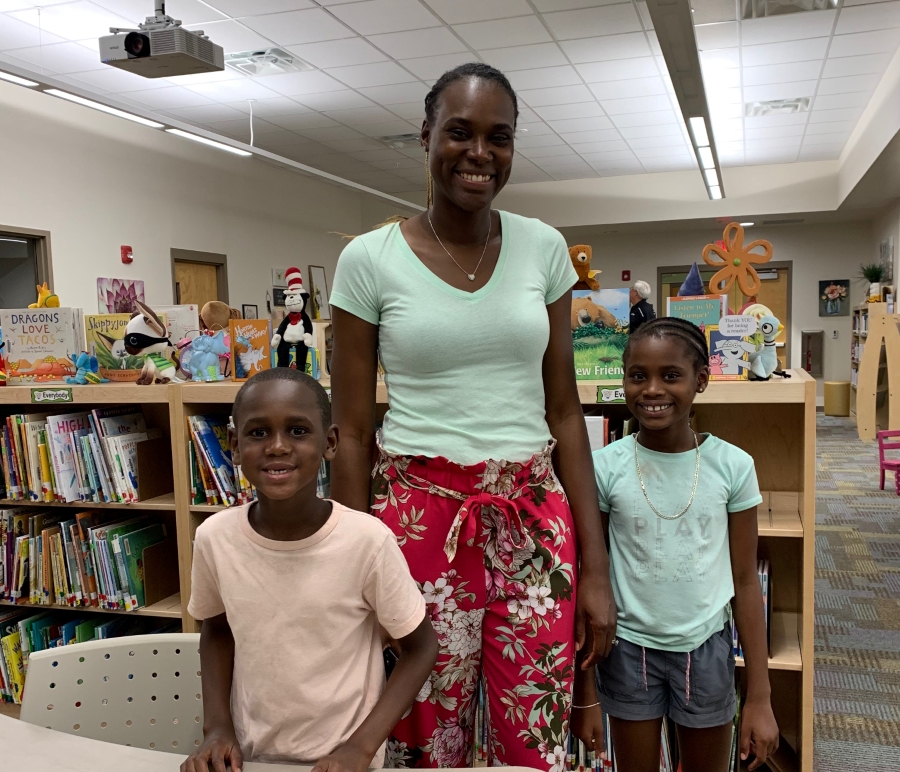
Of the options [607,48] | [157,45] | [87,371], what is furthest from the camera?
[607,48]

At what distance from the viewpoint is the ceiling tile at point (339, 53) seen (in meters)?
5.04

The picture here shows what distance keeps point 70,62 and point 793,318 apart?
31.5ft

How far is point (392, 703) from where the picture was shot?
105 centimetres

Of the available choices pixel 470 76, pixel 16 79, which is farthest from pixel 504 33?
pixel 470 76

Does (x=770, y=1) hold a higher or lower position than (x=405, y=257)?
higher

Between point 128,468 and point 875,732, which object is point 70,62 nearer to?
point 128,468

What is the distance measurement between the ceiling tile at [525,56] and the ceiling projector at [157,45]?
1.95m

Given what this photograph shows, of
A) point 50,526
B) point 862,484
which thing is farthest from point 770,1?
point 50,526

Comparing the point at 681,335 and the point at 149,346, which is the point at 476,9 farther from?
the point at 681,335

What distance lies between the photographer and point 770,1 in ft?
14.5

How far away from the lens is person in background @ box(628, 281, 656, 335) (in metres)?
2.17

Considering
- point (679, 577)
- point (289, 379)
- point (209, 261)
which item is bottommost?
point (679, 577)

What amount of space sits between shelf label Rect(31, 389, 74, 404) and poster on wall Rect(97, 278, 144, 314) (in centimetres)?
384

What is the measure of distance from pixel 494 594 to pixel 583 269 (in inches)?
54.8
